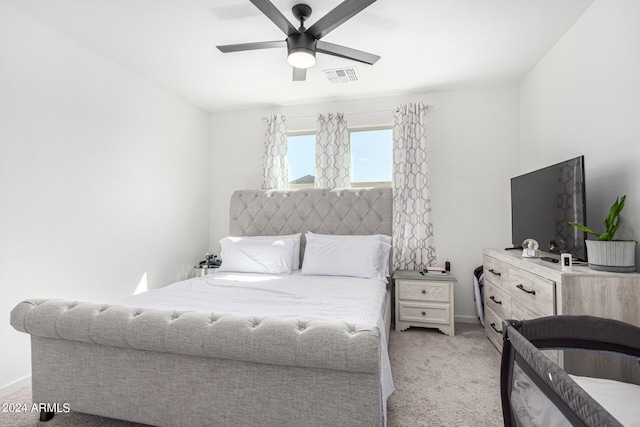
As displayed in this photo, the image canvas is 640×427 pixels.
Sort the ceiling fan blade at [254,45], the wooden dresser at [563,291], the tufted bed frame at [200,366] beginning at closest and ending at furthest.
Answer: the tufted bed frame at [200,366], the wooden dresser at [563,291], the ceiling fan blade at [254,45]

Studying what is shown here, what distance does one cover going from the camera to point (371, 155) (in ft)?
13.1

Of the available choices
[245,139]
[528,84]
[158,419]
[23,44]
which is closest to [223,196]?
[245,139]

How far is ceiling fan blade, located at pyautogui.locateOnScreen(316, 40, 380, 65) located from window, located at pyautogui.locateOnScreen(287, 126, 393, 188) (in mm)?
1599

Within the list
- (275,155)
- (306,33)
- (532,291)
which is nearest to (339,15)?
(306,33)

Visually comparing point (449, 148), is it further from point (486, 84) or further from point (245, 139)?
point (245, 139)

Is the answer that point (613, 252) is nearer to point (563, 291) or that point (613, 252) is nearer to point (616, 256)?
point (616, 256)

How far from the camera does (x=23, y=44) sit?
229 cm

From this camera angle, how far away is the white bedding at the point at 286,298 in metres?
1.82

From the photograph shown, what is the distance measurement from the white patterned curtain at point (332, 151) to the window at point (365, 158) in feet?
0.37

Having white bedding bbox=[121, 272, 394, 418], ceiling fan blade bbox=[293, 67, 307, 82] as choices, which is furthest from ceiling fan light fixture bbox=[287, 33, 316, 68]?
white bedding bbox=[121, 272, 394, 418]

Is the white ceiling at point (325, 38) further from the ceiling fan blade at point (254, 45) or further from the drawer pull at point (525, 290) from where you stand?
the drawer pull at point (525, 290)

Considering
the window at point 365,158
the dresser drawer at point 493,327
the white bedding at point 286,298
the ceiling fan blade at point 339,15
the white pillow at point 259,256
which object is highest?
the ceiling fan blade at point 339,15

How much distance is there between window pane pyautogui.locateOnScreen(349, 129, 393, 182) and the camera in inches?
155

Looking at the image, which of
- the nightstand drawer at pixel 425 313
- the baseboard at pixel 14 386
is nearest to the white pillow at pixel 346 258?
the nightstand drawer at pixel 425 313
